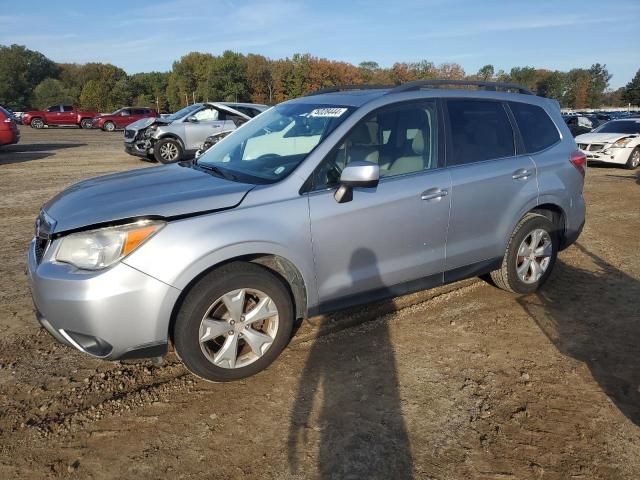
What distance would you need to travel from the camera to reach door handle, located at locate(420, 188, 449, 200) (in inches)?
146

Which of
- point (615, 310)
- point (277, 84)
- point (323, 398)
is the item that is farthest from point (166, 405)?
point (277, 84)

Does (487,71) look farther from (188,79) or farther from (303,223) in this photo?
(303,223)

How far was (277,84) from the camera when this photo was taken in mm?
87125

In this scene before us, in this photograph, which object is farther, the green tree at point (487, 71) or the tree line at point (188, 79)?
the green tree at point (487, 71)

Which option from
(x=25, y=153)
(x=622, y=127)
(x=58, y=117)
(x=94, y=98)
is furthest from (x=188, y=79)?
(x=622, y=127)

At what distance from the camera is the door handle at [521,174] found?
14.0ft

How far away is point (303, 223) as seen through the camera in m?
3.21

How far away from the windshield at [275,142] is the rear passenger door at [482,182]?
3.41 feet

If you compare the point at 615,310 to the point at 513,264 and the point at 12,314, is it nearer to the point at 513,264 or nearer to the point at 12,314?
the point at 513,264

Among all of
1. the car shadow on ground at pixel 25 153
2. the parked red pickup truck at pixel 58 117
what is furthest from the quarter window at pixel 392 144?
the parked red pickup truck at pixel 58 117

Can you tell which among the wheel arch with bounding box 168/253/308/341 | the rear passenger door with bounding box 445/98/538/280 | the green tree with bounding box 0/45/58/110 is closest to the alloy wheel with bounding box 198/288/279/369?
the wheel arch with bounding box 168/253/308/341

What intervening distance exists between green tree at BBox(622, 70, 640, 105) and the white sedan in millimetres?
93774

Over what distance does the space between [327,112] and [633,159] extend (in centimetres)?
1379

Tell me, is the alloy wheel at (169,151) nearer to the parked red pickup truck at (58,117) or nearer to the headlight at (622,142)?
the headlight at (622,142)
